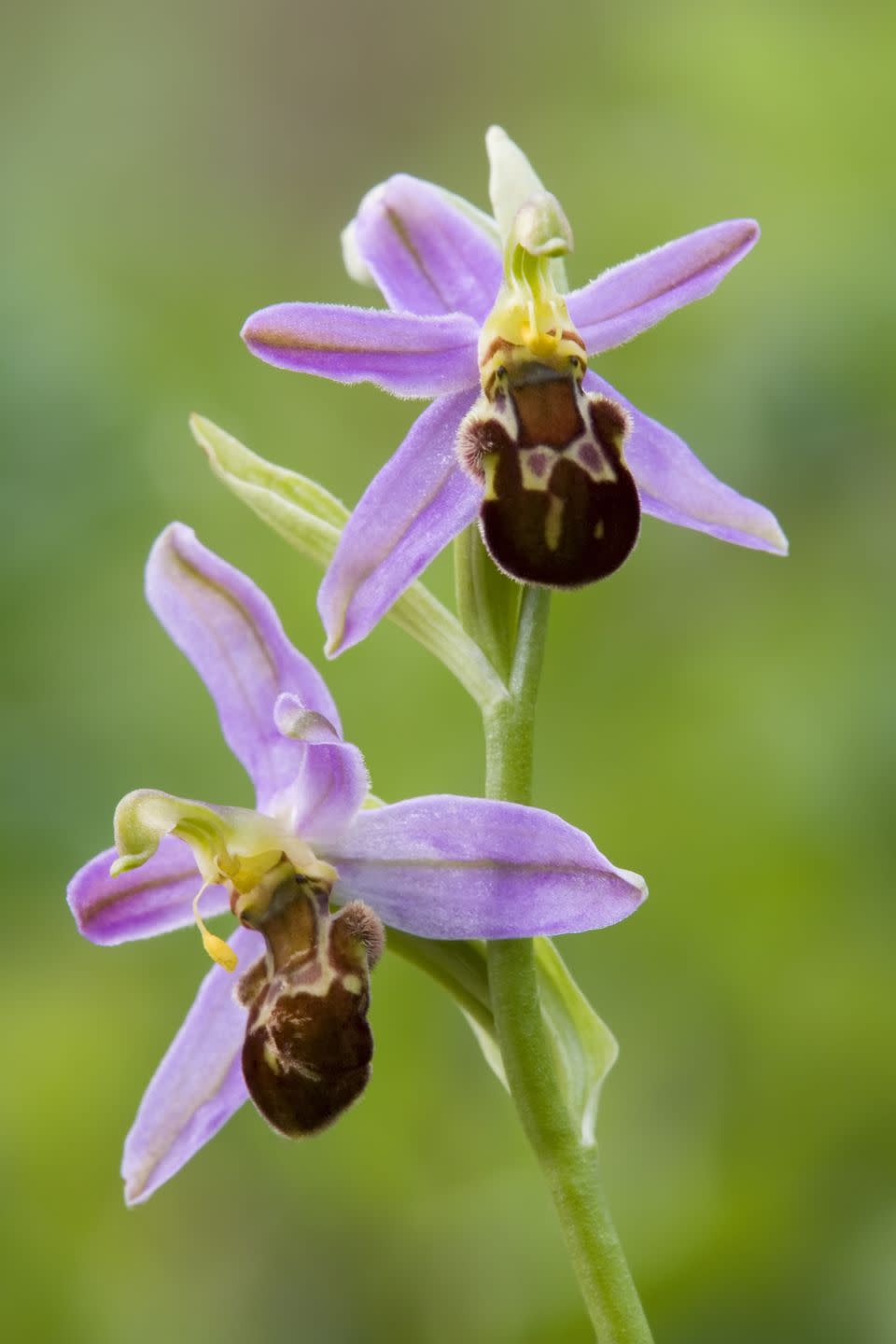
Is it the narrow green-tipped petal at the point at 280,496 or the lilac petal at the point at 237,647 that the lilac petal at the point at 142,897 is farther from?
the narrow green-tipped petal at the point at 280,496

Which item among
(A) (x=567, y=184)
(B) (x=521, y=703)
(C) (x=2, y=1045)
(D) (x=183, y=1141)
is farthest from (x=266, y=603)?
(A) (x=567, y=184)

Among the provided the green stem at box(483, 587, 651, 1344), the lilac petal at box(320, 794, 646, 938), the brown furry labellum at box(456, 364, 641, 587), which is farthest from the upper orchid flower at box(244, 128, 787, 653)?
the green stem at box(483, 587, 651, 1344)

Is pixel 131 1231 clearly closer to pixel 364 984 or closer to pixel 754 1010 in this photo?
pixel 754 1010

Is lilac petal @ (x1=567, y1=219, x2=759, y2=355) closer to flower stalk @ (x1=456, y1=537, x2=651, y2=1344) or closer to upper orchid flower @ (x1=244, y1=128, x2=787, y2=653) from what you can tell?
upper orchid flower @ (x1=244, y1=128, x2=787, y2=653)

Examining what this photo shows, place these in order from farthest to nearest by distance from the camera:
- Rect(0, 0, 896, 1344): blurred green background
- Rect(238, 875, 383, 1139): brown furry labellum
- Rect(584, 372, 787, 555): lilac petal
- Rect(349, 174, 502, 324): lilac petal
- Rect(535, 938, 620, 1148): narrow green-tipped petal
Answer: Rect(0, 0, 896, 1344): blurred green background
Rect(349, 174, 502, 324): lilac petal
Rect(584, 372, 787, 555): lilac petal
Rect(535, 938, 620, 1148): narrow green-tipped petal
Rect(238, 875, 383, 1139): brown furry labellum

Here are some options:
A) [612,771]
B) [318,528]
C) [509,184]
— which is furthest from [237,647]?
[612,771]

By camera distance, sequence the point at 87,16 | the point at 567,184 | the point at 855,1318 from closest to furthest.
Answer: the point at 855,1318, the point at 567,184, the point at 87,16

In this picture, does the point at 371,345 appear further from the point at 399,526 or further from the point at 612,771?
the point at 612,771
